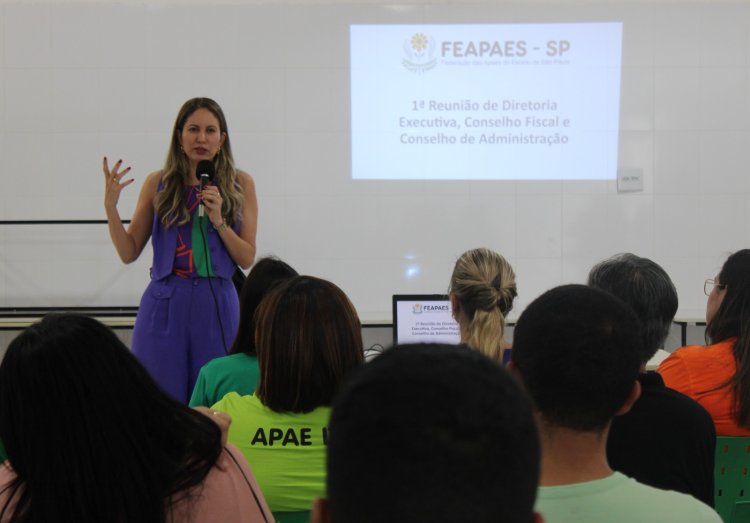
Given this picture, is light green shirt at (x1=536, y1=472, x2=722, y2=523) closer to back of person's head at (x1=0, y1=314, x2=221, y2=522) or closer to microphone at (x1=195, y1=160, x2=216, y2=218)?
back of person's head at (x1=0, y1=314, x2=221, y2=522)

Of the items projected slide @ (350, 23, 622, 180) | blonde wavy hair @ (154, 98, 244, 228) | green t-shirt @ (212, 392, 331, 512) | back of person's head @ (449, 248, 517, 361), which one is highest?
projected slide @ (350, 23, 622, 180)

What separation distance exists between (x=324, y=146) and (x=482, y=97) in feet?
3.47

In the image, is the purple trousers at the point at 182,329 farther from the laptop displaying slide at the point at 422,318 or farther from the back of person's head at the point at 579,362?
the back of person's head at the point at 579,362

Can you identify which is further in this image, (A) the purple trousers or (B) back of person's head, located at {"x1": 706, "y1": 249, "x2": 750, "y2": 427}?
(A) the purple trousers

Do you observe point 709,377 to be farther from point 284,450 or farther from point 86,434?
point 86,434

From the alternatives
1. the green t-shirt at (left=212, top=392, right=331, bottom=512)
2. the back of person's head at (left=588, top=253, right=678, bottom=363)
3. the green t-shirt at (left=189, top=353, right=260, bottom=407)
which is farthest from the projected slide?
the green t-shirt at (left=212, top=392, right=331, bottom=512)

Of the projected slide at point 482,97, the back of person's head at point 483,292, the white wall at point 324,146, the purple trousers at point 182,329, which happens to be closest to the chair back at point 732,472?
the back of person's head at point 483,292

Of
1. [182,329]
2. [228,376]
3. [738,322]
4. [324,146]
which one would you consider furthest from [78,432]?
[324,146]

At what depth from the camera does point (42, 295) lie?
17.0 ft

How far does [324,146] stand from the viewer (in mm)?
5223

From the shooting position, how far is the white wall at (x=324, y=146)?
516 centimetres

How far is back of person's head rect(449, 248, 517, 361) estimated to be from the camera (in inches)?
98.7

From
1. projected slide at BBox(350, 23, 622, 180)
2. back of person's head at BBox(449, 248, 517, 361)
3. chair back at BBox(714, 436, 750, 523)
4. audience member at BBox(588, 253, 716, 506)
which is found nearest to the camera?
audience member at BBox(588, 253, 716, 506)

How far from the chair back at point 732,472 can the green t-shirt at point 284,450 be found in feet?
3.02
